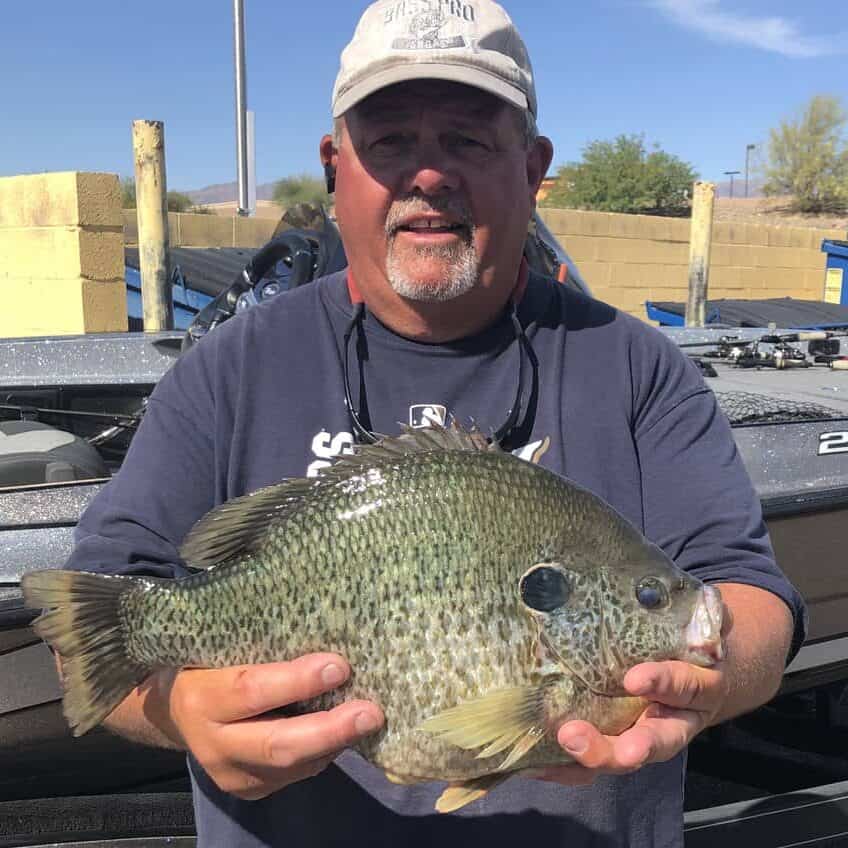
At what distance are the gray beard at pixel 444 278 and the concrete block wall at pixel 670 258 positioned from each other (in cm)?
1577

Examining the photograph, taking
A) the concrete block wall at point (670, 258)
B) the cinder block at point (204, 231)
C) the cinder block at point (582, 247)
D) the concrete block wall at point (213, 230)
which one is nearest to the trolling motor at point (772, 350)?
the concrete block wall at point (213, 230)

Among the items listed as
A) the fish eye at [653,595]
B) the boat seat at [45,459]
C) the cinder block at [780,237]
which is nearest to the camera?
the fish eye at [653,595]

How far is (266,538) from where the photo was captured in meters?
1.31

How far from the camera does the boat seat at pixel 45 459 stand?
3.10 meters

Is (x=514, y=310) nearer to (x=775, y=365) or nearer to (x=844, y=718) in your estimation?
(x=775, y=365)

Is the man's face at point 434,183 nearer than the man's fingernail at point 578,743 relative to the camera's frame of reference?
No

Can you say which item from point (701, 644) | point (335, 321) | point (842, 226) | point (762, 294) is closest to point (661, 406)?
point (701, 644)

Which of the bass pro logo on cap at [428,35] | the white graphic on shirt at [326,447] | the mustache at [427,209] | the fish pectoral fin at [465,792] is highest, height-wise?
the bass pro logo on cap at [428,35]

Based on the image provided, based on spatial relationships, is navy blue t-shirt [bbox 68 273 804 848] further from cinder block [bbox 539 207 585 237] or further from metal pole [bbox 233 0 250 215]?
cinder block [bbox 539 207 585 237]

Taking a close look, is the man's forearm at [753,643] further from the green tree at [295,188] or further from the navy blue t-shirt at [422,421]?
the green tree at [295,188]

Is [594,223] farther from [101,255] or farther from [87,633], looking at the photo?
[87,633]

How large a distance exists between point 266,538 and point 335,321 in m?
0.49

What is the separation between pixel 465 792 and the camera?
1.28 meters

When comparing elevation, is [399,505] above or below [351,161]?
below
